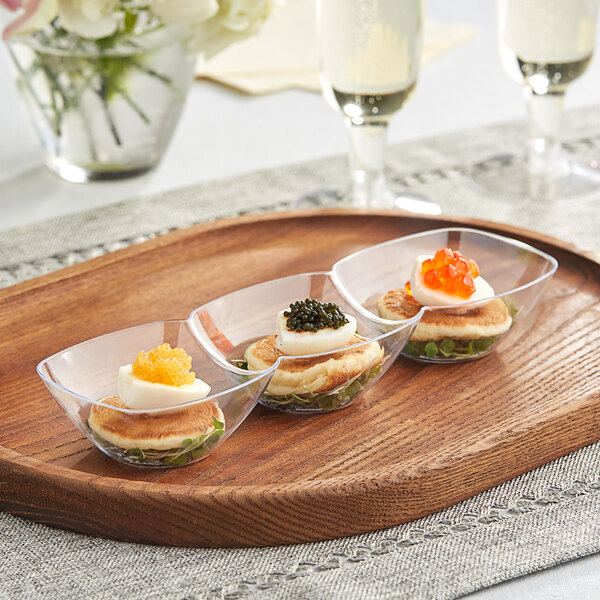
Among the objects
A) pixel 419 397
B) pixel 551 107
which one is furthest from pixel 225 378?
pixel 551 107

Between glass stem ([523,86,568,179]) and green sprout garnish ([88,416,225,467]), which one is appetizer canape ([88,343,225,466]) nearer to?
green sprout garnish ([88,416,225,467])

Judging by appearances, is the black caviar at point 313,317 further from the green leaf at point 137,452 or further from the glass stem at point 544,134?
the glass stem at point 544,134

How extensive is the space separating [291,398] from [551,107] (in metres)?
0.81

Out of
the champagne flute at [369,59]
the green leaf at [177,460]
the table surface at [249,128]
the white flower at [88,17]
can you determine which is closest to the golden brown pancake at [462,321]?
the green leaf at [177,460]

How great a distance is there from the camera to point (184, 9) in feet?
3.73

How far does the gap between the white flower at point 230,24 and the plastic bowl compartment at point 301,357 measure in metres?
0.45

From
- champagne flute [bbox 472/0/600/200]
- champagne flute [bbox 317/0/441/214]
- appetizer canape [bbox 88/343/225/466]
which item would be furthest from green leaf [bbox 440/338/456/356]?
champagne flute [bbox 472/0/600/200]

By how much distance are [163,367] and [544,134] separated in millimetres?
891

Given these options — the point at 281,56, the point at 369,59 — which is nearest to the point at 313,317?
the point at 369,59

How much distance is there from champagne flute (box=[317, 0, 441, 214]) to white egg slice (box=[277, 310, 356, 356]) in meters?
0.51

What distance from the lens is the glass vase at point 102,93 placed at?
4.09 feet

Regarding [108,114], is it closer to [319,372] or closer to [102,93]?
[102,93]

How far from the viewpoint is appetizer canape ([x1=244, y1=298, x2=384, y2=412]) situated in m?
0.77

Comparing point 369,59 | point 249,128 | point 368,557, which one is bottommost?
point 249,128
